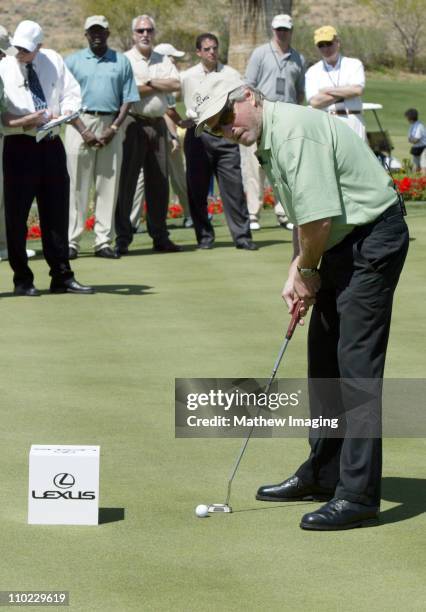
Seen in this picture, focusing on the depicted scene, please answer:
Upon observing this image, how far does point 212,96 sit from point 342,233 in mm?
721

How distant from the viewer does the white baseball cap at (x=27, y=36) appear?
33.1ft

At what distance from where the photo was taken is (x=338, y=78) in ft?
43.3

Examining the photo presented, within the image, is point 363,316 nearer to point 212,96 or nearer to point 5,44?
point 212,96

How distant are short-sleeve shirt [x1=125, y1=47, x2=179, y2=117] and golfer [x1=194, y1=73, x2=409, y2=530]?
26.2 ft

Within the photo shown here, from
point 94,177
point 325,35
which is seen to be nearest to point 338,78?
point 325,35

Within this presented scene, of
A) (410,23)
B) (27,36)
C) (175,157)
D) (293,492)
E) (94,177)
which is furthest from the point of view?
(410,23)

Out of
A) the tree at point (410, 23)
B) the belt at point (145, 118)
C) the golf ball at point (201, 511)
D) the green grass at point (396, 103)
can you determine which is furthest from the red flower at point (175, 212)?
the tree at point (410, 23)

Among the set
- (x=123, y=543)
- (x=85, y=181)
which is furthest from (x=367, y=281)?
(x=85, y=181)

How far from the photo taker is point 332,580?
4566mm

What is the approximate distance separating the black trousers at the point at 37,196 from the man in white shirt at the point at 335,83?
3503 millimetres

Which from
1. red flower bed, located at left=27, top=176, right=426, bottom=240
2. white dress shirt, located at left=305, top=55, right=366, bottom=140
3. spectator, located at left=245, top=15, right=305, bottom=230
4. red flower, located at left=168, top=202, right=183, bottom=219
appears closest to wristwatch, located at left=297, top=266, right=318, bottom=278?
white dress shirt, located at left=305, top=55, right=366, bottom=140

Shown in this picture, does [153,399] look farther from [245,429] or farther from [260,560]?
[260,560]

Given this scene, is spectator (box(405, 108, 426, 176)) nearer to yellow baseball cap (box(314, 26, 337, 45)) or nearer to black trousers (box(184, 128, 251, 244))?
yellow baseball cap (box(314, 26, 337, 45))

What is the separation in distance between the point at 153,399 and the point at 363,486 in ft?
7.15
